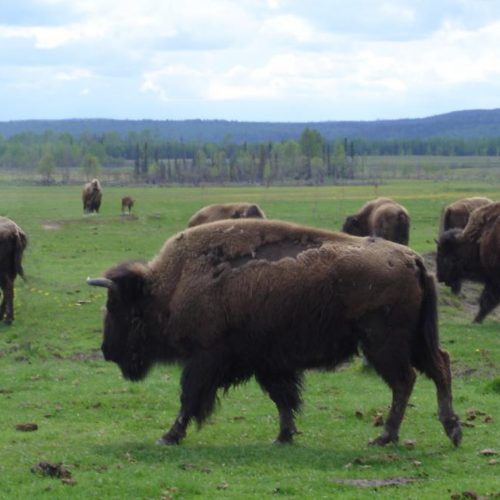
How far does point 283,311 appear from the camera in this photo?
889cm

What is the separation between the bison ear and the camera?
9.48m

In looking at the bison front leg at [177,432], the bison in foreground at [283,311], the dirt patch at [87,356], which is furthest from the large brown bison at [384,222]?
the bison front leg at [177,432]

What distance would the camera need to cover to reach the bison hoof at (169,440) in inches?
346

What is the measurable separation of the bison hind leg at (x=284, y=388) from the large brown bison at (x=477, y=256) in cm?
949

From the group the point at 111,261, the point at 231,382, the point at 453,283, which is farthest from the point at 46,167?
the point at 231,382

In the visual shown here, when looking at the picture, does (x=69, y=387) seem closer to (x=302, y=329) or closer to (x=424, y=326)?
(x=302, y=329)

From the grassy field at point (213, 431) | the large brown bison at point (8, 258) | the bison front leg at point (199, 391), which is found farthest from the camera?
the large brown bison at point (8, 258)

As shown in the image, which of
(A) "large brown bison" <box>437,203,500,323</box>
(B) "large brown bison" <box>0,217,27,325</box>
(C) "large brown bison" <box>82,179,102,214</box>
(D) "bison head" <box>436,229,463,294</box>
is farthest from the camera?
(C) "large brown bison" <box>82,179,102,214</box>

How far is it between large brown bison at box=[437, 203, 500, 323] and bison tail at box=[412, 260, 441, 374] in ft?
30.6

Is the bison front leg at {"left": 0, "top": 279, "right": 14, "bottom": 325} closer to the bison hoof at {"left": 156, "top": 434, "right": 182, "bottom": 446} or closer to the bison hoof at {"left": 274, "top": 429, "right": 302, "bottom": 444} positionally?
the bison hoof at {"left": 156, "top": 434, "right": 182, "bottom": 446}

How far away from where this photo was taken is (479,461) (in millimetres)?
7988

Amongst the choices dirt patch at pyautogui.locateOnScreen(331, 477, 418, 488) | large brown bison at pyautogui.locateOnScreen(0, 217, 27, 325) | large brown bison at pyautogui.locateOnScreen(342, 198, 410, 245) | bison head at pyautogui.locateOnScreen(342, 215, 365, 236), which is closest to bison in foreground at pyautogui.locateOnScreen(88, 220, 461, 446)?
dirt patch at pyautogui.locateOnScreen(331, 477, 418, 488)

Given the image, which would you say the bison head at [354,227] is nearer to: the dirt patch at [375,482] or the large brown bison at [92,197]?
the large brown bison at [92,197]

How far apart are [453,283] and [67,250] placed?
13.3 meters
